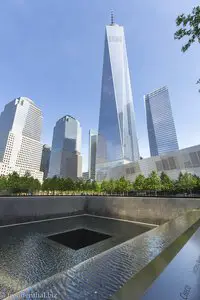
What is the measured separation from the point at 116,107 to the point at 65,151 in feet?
223

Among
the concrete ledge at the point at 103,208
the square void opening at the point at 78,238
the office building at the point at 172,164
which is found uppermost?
the office building at the point at 172,164

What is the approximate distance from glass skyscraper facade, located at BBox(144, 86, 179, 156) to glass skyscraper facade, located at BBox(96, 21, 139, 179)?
10826 millimetres

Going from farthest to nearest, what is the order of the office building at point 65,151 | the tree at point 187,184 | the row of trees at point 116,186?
the office building at point 65,151, the row of trees at point 116,186, the tree at point 187,184

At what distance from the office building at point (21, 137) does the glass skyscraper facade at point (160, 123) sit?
2868 inches

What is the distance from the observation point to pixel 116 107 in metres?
79.6

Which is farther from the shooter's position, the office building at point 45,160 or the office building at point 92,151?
the office building at point 45,160

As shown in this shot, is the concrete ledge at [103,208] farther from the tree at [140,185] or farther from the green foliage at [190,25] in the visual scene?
the tree at [140,185]

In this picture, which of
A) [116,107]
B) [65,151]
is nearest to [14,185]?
[116,107]

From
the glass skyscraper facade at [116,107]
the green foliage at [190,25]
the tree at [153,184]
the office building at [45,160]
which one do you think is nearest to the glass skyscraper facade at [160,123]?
the glass skyscraper facade at [116,107]

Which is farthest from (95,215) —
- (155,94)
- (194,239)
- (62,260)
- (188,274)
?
(155,94)

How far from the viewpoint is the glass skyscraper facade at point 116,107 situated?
262 ft

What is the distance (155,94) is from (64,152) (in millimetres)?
78930

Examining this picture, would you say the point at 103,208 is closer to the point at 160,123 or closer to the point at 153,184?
the point at 153,184

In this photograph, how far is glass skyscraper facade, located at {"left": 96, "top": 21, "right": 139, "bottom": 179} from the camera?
3150 inches
